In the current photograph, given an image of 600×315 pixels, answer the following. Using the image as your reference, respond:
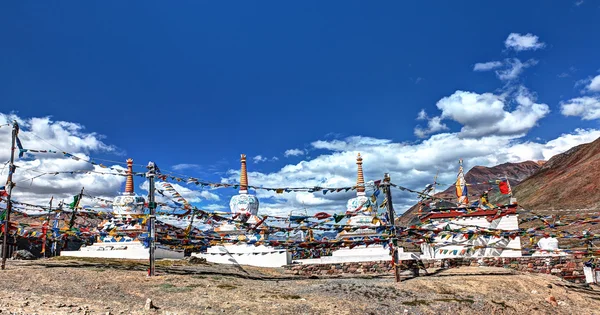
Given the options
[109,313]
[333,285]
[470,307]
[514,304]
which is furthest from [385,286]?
[109,313]

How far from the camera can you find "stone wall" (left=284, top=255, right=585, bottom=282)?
21.3 metres

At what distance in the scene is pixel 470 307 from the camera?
10.6 meters

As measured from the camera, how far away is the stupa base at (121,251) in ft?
82.7

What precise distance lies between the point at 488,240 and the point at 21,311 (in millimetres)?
22592

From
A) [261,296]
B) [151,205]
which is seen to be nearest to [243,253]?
[151,205]

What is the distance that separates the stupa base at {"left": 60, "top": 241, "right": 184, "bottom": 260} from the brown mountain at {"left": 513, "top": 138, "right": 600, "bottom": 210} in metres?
61.5

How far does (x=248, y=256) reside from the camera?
2538 cm

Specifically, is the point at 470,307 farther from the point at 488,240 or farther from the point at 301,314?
the point at 488,240

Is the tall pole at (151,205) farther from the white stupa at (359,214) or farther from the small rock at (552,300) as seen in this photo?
the white stupa at (359,214)

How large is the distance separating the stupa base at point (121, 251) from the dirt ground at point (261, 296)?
11.2 meters

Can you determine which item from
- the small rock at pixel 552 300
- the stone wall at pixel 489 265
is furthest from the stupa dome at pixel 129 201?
the small rock at pixel 552 300

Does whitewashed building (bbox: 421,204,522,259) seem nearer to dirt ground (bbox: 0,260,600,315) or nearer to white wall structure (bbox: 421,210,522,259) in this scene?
white wall structure (bbox: 421,210,522,259)

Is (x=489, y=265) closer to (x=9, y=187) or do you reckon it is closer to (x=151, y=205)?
(x=151, y=205)

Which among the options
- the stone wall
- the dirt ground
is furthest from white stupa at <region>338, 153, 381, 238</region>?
the dirt ground
